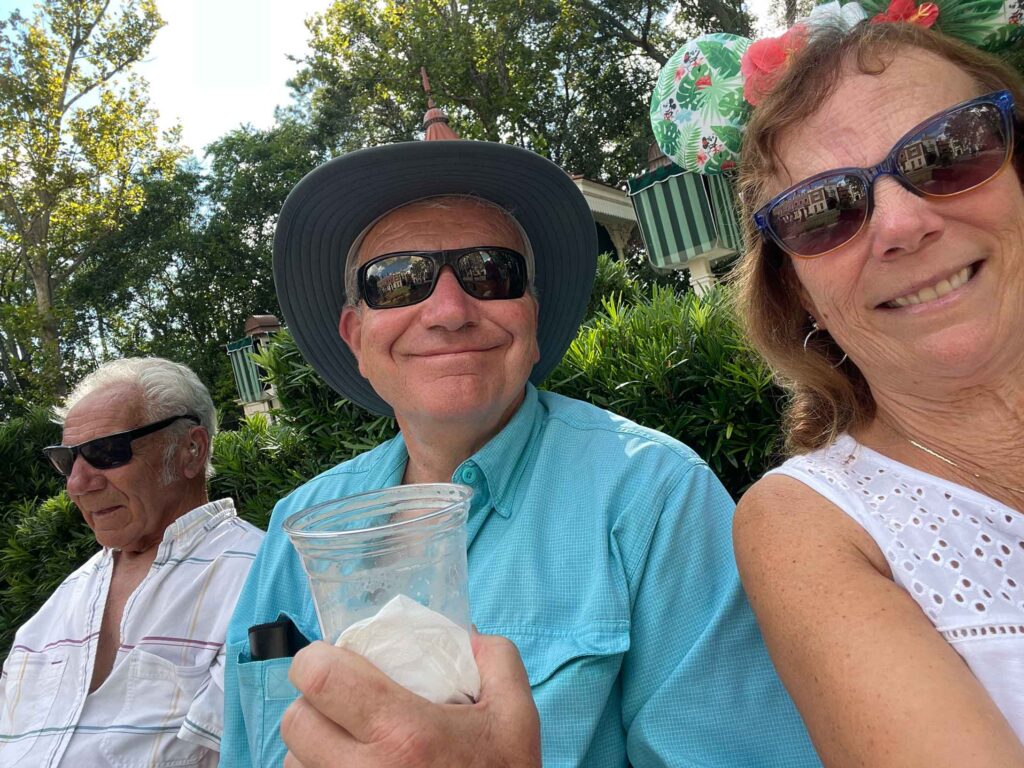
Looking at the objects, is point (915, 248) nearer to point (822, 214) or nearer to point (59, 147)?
point (822, 214)

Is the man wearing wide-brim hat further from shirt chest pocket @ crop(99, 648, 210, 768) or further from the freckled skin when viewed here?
shirt chest pocket @ crop(99, 648, 210, 768)

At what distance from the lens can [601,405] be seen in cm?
304

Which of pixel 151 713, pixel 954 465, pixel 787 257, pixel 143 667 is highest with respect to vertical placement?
pixel 787 257

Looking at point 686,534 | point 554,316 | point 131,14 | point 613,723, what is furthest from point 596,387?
point 131,14

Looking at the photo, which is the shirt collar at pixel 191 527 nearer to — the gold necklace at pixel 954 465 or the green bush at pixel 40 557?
the gold necklace at pixel 954 465

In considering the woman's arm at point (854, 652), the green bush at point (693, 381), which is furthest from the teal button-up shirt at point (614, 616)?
the green bush at point (693, 381)

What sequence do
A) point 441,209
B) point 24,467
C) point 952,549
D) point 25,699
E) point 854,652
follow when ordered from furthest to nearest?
point 24,467
point 25,699
point 441,209
point 952,549
point 854,652

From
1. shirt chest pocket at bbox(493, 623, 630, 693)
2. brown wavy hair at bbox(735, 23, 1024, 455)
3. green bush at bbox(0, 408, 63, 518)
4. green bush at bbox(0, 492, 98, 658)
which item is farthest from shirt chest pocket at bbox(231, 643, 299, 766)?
green bush at bbox(0, 408, 63, 518)

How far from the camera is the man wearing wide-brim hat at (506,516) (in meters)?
0.89

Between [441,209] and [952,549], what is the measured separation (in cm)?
151

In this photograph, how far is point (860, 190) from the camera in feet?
4.34

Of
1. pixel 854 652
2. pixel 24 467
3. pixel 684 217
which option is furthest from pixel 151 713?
pixel 24 467

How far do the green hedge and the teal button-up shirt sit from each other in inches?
32.2

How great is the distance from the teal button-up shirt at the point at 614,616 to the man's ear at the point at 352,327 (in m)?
0.63
